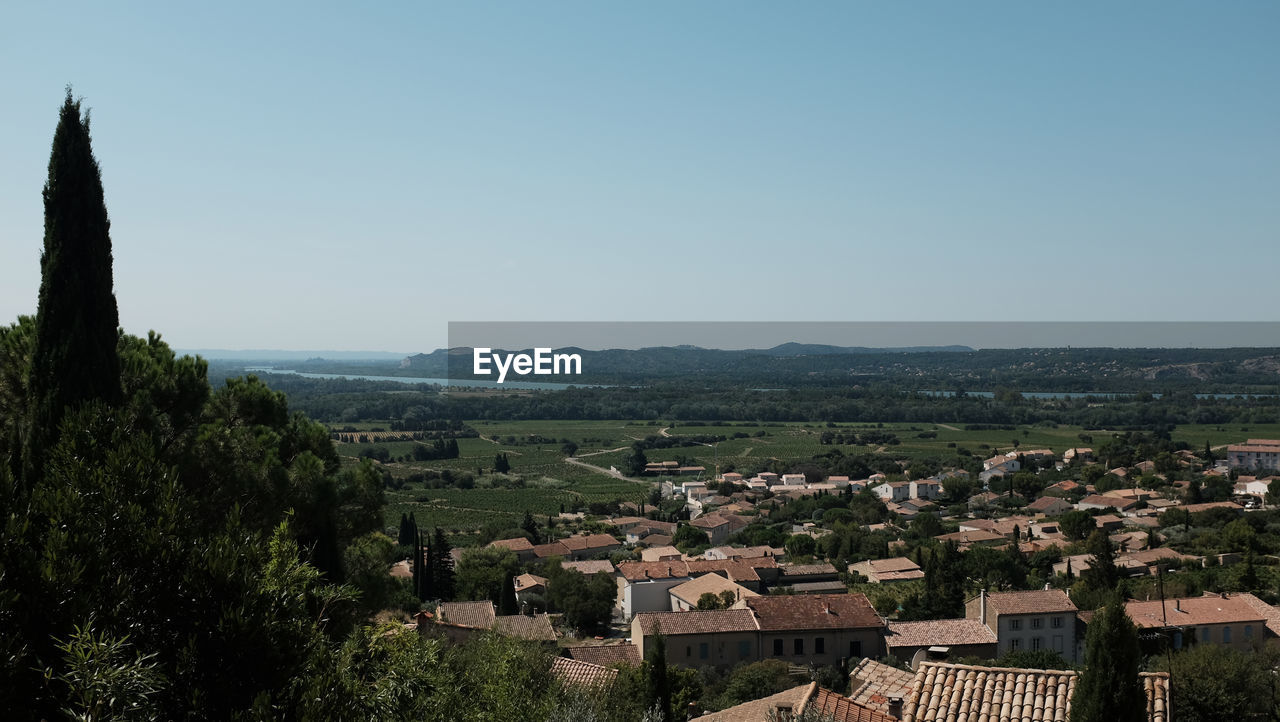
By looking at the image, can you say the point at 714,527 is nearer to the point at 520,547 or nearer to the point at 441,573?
the point at 520,547

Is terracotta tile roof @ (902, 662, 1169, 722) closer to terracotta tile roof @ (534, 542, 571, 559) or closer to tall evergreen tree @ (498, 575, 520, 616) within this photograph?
tall evergreen tree @ (498, 575, 520, 616)

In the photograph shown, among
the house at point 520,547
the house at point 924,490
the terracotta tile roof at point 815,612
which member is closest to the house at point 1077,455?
the house at point 924,490

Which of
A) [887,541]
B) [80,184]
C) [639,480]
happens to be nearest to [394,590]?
[80,184]

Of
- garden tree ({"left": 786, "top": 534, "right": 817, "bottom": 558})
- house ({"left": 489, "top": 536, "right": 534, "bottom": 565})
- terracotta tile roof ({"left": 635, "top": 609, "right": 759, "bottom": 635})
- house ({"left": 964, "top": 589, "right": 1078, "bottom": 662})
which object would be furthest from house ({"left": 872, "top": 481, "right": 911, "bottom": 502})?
terracotta tile roof ({"left": 635, "top": 609, "right": 759, "bottom": 635})

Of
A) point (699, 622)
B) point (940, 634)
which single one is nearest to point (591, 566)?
point (699, 622)

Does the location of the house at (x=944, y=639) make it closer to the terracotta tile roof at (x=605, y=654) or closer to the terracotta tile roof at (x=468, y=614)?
the terracotta tile roof at (x=605, y=654)

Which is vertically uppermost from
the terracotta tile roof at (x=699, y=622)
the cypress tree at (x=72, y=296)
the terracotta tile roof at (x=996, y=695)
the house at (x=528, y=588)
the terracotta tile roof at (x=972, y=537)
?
the cypress tree at (x=72, y=296)
